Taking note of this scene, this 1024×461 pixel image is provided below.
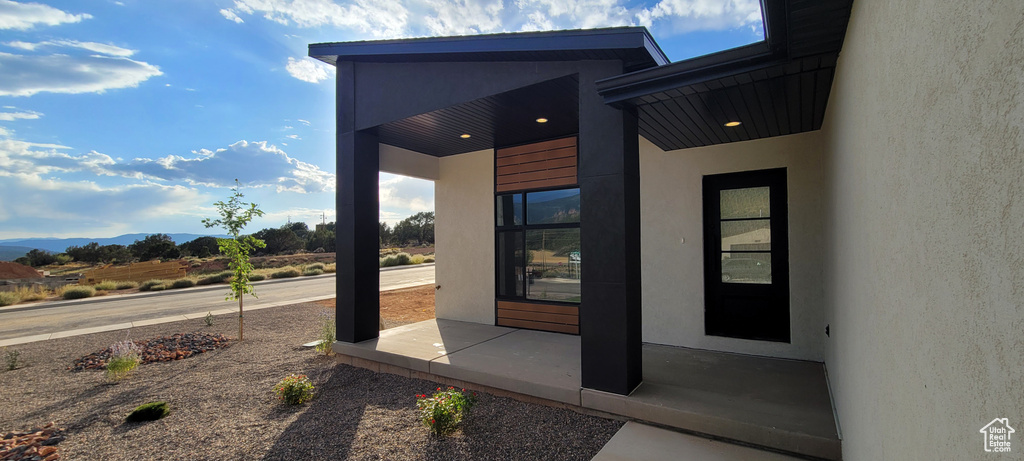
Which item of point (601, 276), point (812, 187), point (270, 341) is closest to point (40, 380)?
point (270, 341)

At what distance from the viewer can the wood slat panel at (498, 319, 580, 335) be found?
6367 millimetres

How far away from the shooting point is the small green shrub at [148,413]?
4.04m

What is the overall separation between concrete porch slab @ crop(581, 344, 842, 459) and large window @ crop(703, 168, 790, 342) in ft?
1.68

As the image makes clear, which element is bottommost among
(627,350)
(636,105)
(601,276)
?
(627,350)

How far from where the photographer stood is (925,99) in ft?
3.29

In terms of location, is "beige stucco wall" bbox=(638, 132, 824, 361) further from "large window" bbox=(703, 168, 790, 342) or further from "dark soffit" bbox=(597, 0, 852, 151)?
"dark soffit" bbox=(597, 0, 852, 151)

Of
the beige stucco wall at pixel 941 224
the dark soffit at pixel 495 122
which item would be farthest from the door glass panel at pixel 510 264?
the beige stucco wall at pixel 941 224

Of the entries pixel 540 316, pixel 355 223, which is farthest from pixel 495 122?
pixel 540 316

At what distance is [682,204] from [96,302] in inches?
730

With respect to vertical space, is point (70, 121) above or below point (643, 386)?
above

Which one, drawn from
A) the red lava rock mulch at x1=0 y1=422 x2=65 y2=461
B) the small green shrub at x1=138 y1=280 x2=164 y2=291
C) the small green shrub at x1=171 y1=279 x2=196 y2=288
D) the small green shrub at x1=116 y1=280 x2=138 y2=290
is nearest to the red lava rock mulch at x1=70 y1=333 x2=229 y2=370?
the red lava rock mulch at x1=0 y1=422 x2=65 y2=461

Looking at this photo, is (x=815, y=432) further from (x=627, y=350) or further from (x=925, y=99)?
(x=925, y=99)

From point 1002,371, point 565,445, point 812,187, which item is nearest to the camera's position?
point 1002,371

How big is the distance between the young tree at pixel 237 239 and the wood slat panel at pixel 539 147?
185 inches
